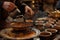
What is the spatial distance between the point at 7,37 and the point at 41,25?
672 millimetres

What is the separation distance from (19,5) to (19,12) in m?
0.34

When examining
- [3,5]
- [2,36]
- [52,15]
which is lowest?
[2,36]

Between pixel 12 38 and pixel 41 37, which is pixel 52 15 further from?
pixel 12 38

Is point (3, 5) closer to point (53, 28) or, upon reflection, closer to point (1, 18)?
point (1, 18)

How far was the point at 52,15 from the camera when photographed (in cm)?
260

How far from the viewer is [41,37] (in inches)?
67.1

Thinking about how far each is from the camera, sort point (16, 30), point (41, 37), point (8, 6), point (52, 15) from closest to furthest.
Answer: point (16, 30), point (41, 37), point (8, 6), point (52, 15)

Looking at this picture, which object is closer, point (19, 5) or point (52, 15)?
point (52, 15)

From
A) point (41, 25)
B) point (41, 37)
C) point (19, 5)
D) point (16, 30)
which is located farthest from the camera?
point (19, 5)

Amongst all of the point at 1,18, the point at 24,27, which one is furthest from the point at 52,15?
the point at 24,27

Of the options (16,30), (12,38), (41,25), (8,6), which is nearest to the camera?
(12,38)

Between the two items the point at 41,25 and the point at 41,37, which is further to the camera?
the point at 41,25

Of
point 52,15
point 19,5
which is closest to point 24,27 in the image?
point 52,15

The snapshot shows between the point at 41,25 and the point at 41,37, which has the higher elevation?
the point at 41,25
